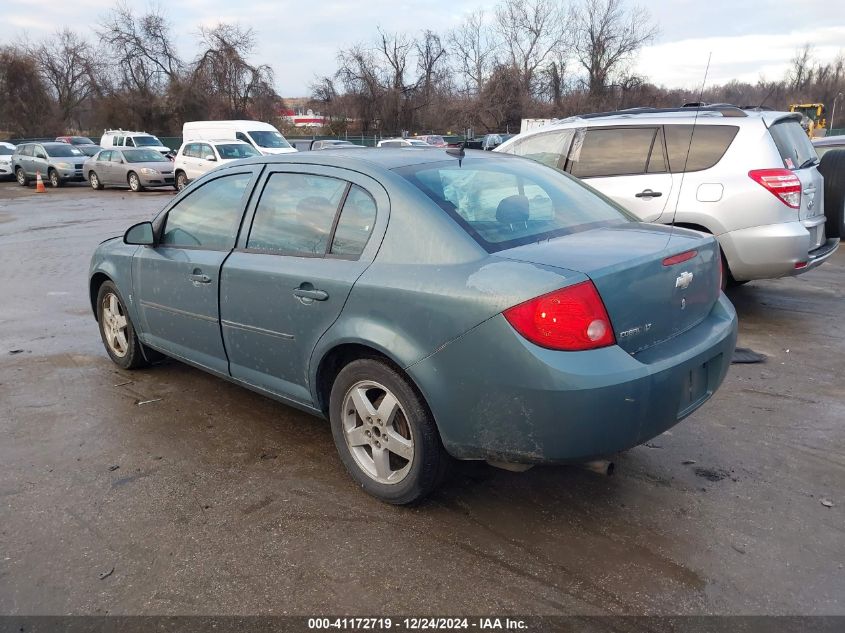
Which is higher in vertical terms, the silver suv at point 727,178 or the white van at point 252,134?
the silver suv at point 727,178

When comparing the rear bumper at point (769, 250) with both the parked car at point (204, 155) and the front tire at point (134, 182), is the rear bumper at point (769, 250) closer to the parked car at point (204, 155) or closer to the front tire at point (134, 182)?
the parked car at point (204, 155)

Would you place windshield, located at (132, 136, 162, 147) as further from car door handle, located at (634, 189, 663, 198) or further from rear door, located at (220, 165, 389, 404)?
rear door, located at (220, 165, 389, 404)

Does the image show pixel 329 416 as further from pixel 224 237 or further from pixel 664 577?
pixel 664 577

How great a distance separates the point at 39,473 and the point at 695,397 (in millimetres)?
3332

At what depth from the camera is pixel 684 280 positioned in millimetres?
3002

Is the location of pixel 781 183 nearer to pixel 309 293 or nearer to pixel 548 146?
pixel 548 146

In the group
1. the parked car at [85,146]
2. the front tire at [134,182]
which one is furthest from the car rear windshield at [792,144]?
the parked car at [85,146]

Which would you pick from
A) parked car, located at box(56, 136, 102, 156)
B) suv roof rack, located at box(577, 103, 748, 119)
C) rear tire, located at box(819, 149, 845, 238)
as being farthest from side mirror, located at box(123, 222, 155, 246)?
parked car, located at box(56, 136, 102, 156)

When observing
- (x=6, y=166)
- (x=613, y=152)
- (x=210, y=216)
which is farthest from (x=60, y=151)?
(x=210, y=216)

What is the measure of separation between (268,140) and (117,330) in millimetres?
21104

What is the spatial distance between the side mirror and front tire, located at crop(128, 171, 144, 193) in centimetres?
2071

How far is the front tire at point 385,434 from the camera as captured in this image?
292cm

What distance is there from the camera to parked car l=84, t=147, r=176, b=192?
23.0m

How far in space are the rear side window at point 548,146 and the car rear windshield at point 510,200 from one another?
10.8ft
